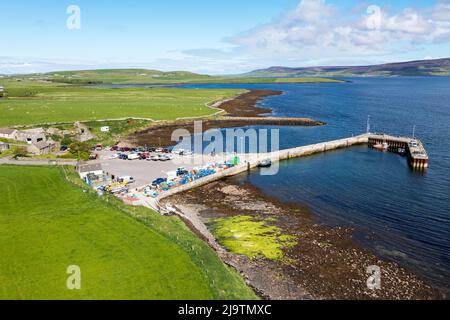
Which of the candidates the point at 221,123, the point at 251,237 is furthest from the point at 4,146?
the point at 221,123

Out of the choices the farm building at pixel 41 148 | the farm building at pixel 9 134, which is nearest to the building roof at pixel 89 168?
the farm building at pixel 41 148

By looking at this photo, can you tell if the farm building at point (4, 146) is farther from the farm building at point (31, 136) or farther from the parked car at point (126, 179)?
the parked car at point (126, 179)

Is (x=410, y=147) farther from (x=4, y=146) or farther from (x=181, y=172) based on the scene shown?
(x=4, y=146)

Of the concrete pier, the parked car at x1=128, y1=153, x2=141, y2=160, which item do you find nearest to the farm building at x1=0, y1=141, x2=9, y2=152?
the parked car at x1=128, y1=153, x2=141, y2=160

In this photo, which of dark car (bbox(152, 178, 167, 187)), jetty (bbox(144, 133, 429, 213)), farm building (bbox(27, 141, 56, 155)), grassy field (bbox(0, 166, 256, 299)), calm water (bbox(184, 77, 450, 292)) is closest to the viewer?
grassy field (bbox(0, 166, 256, 299))

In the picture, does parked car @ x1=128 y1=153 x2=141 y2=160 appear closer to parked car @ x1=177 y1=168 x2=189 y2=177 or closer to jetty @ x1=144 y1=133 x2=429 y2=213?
parked car @ x1=177 y1=168 x2=189 y2=177

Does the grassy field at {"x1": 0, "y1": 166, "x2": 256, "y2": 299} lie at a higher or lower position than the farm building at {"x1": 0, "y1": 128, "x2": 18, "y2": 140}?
lower
